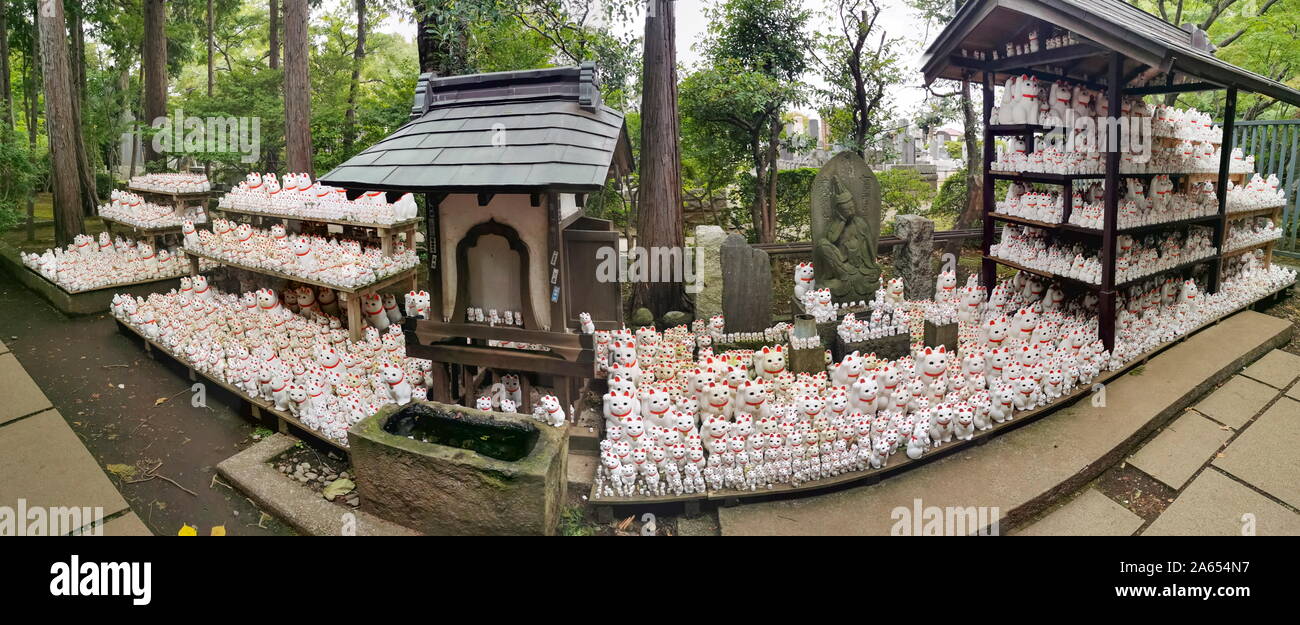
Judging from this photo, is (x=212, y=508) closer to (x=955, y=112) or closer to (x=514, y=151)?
(x=514, y=151)

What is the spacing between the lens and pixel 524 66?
1005 cm

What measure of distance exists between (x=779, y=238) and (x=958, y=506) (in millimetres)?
8501

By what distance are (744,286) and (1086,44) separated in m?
3.78

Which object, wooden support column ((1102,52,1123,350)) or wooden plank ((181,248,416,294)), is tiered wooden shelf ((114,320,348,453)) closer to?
wooden plank ((181,248,416,294))

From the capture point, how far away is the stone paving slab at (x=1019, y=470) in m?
4.34

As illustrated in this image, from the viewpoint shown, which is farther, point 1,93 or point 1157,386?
point 1,93

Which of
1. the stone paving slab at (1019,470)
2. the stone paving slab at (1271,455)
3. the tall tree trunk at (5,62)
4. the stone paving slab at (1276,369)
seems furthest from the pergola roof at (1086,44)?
the tall tree trunk at (5,62)

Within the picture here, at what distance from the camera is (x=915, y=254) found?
8203mm

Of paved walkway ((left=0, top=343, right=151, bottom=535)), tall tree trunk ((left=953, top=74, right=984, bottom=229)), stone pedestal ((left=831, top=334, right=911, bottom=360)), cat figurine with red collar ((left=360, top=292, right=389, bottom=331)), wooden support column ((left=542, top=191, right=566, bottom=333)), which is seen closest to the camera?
paved walkway ((left=0, top=343, right=151, bottom=535))

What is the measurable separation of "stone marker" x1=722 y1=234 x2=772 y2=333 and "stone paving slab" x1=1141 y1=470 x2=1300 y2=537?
375cm

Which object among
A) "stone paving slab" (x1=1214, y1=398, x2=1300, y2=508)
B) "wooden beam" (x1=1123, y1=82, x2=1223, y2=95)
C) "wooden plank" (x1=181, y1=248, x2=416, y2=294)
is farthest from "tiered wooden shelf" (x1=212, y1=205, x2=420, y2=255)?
"stone paving slab" (x1=1214, y1=398, x2=1300, y2=508)

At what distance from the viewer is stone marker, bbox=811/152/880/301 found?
741cm

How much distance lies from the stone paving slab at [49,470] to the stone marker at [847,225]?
20.7 ft

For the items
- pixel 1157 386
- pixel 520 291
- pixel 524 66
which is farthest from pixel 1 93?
pixel 1157 386
